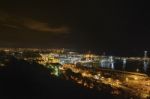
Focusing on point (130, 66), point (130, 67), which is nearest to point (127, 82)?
point (130, 67)

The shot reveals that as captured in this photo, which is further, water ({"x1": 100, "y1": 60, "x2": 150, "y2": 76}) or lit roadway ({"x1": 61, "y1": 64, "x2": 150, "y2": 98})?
water ({"x1": 100, "y1": 60, "x2": 150, "y2": 76})

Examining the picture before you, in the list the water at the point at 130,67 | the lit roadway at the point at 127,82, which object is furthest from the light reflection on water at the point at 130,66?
the lit roadway at the point at 127,82

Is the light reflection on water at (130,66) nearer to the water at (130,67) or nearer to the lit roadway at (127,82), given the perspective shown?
the water at (130,67)

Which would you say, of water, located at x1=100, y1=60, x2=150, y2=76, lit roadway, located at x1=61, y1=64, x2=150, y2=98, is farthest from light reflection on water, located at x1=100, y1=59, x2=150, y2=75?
lit roadway, located at x1=61, y1=64, x2=150, y2=98

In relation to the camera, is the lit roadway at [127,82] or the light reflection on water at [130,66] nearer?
the lit roadway at [127,82]

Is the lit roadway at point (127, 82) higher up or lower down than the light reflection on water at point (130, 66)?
lower down

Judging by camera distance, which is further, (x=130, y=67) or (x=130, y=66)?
(x=130, y=66)

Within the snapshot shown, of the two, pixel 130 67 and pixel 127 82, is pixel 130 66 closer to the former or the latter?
pixel 130 67

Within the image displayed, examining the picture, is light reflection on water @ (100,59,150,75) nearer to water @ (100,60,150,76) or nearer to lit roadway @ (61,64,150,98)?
water @ (100,60,150,76)

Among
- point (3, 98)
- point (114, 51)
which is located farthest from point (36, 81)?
point (114, 51)

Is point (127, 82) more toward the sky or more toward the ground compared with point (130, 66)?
more toward the ground

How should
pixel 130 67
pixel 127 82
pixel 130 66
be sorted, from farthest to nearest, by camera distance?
pixel 130 66
pixel 130 67
pixel 127 82

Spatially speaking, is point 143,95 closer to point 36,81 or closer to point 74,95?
point 74,95
